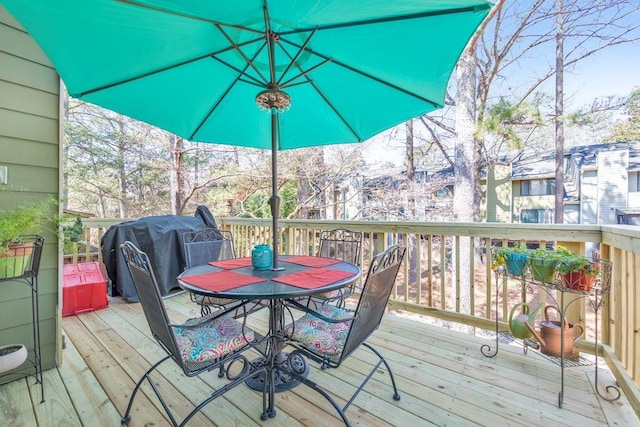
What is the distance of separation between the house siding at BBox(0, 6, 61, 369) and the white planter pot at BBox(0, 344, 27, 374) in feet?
0.55

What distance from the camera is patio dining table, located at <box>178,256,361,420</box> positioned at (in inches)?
58.2

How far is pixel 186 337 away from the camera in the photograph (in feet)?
5.11

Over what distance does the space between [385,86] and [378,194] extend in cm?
660

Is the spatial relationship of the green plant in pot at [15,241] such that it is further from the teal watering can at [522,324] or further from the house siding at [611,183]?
the house siding at [611,183]

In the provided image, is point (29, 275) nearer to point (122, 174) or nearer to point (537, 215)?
point (122, 174)

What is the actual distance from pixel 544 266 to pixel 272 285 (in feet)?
5.52

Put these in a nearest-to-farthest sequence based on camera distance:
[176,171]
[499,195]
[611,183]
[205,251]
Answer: [205,251] → [176,171] → [611,183] → [499,195]

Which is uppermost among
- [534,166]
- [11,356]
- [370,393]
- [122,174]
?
[534,166]

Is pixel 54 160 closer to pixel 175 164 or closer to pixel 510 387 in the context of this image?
pixel 510 387

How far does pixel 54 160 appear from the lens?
6.79 feet

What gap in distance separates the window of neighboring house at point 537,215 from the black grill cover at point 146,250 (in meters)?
10.4

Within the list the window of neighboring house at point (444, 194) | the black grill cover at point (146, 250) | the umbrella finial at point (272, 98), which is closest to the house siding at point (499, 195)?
the window of neighboring house at point (444, 194)

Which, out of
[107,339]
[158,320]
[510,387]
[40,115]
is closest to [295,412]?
[158,320]

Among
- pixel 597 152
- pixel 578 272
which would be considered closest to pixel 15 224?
pixel 578 272
